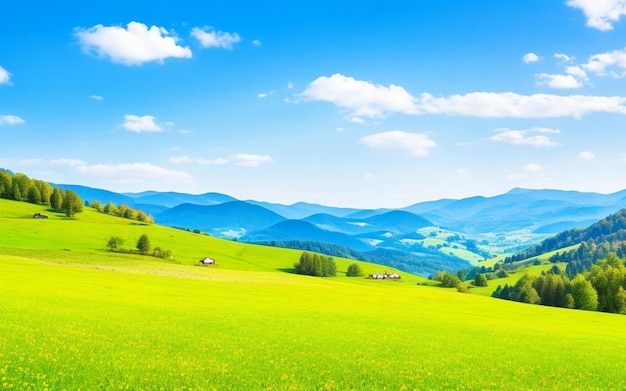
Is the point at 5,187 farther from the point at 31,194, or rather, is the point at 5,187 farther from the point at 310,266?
the point at 310,266

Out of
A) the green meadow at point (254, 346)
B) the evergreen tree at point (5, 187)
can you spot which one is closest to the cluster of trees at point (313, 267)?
the green meadow at point (254, 346)

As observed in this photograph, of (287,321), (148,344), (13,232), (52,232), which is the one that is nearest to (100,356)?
(148,344)

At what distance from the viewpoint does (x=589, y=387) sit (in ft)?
82.5

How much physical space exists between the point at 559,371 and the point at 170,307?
34.8 m

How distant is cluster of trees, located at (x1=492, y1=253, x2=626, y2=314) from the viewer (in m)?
110

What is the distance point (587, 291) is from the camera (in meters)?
112

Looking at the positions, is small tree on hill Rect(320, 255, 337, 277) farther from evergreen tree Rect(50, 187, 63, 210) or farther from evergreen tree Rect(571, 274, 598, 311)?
evergreen tree Rect(50, 187, 63, 210)

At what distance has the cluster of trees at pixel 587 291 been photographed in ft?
360

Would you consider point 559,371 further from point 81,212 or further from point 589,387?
point 81,212

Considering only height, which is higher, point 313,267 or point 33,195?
point 33,195

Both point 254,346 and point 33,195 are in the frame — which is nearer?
point 254,346

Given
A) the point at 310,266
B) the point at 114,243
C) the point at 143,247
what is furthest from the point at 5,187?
the point at 310,266

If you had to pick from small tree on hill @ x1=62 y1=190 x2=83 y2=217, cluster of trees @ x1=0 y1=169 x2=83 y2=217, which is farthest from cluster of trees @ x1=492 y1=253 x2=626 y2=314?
cluster of trees @ x1=0 y1=169 x2=83 y2=217

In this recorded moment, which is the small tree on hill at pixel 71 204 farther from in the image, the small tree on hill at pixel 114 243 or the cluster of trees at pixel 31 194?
the small tree on hill at pixel 114 243
